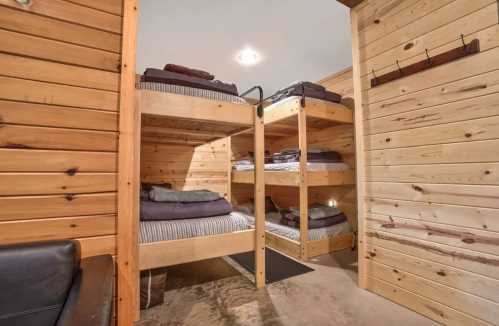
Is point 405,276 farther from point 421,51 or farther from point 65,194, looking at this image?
point 65,194

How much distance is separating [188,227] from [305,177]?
4.45 ft

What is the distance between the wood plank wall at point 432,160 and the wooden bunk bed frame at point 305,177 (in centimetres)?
73

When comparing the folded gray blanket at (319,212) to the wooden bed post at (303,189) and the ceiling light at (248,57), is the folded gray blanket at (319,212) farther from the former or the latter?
the ceiling light at (248,57)

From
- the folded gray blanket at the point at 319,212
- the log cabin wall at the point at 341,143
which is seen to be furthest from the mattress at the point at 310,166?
the folded gray blanket at the point at 319,212

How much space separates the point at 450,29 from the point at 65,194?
226cm

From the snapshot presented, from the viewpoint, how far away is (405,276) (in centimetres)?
152

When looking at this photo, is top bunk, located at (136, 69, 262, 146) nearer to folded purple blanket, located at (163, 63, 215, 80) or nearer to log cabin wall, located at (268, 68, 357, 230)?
folded purple blanket, located at (163, 63, 215, 80)

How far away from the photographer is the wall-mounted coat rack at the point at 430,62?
1.25 metres

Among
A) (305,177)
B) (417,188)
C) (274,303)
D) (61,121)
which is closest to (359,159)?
(417,188)

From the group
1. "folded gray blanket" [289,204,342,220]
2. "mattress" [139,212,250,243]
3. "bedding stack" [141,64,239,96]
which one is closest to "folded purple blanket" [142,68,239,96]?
"bedding stack" [141,64,239,96]

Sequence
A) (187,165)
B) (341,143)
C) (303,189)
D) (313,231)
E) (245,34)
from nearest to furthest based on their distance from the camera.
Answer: (245,34)
(303,189)
(313,231)
(341,143)
(187,165)

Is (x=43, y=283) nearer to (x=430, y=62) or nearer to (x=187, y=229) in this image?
(x=187, y=229)

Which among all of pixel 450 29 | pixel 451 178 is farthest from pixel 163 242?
pixel 450 29

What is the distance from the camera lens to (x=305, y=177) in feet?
8.05
